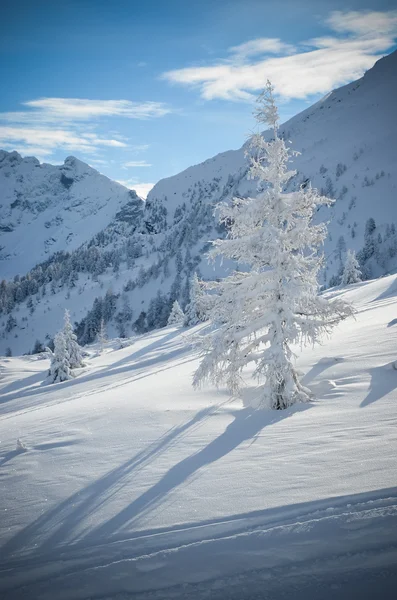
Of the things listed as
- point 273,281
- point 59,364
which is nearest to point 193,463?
point 273,281

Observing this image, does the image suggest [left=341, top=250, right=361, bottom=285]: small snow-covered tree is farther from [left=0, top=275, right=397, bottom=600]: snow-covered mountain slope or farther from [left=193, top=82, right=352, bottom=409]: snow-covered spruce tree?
[left=193, top=82, right=352, bottom=409]: snow-covered spruce tree

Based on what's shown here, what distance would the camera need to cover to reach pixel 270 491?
538 cm

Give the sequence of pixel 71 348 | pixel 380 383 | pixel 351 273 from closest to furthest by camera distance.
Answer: pixel 380 383
pixel 71 348
pixel 351 273

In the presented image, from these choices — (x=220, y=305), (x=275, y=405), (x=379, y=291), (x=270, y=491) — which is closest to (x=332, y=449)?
(x=270, y=491)

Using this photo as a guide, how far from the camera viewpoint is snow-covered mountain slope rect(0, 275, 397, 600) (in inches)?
150

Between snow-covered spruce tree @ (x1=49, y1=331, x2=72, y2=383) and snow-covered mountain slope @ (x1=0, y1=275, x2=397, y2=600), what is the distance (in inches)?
1140

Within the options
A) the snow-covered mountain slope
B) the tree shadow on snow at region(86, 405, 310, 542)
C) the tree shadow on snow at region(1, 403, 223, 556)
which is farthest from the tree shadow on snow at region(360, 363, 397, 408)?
the tree shadow on snow at region(1, 403, 223, 556)

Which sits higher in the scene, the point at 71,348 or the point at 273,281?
the point at 273,281

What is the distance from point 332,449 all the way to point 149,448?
165 inches

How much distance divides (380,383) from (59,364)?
115ft

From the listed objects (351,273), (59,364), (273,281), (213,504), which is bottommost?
(59,364)

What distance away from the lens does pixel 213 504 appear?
17.5 feet

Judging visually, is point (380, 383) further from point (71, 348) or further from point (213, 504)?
point (71, 348)

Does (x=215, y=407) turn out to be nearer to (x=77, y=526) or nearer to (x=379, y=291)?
(x=77, y=526)
